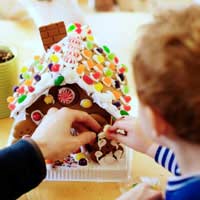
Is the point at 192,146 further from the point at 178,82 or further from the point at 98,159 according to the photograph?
the point at 98,159

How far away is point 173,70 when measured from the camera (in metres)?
0.58

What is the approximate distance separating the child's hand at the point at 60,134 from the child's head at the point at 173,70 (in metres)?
0.26

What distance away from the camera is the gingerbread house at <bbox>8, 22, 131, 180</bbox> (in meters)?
0.89

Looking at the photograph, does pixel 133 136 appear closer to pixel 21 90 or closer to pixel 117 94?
pixel 117 94

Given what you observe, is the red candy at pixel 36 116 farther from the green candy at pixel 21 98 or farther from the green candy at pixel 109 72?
the green candy at pixel 109 72

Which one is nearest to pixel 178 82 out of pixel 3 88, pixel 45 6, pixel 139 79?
pixel 139 79

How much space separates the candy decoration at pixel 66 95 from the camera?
2.93ft

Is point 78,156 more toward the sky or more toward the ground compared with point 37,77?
more toward the ground

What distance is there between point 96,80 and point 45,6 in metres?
0.55

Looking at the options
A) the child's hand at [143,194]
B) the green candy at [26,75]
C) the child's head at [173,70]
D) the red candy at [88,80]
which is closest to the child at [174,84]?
the child's head at [173,70]

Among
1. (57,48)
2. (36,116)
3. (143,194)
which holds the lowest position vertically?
(143,194)

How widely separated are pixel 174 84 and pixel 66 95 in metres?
0.34

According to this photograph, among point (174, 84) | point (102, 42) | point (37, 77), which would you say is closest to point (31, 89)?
point (37, 77)

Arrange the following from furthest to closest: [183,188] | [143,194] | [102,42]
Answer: [102,42] → [143,194] → [183,188]
